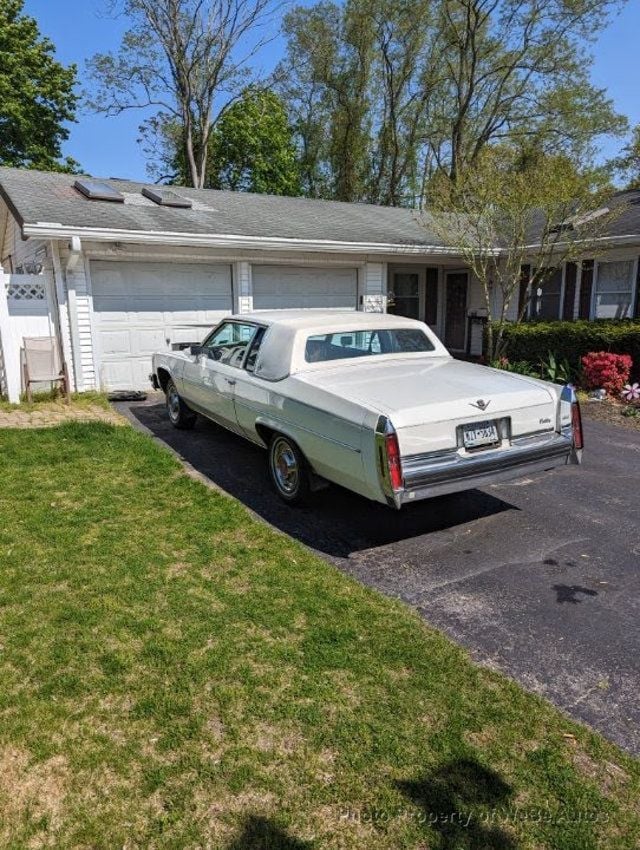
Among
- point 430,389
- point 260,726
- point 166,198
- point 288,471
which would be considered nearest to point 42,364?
point 166,198

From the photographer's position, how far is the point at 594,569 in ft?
13.4

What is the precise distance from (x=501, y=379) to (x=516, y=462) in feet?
2.49

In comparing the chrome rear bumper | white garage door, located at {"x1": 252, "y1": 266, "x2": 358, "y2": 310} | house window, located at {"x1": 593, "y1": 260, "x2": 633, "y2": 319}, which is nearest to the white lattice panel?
Answer: white garage door, located at {"x1": 252, "y1": 266, "x2": 358, "y2": 310}

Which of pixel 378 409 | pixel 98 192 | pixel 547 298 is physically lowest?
pixel 378 409

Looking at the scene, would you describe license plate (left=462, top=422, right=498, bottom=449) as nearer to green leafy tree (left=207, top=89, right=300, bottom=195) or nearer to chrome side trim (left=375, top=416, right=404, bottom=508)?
chrome side trim (left=375, top=416, right=404, bottom=508)

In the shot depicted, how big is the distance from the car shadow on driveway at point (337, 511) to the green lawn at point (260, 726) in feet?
1.96

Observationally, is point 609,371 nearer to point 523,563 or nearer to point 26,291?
point 523,563

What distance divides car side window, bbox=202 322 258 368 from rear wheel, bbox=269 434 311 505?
1109 millimetres

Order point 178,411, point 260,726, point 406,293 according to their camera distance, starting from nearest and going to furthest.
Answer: point 260,726, point 178,411, point 406,293

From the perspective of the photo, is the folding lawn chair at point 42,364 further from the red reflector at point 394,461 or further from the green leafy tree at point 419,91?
the green leafy tree at point 419,91

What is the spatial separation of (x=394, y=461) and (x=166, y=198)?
10236 mm

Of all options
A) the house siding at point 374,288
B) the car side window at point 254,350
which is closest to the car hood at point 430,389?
the car side window at point 254,350

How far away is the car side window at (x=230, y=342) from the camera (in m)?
6.09

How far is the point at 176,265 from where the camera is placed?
1074 cm
